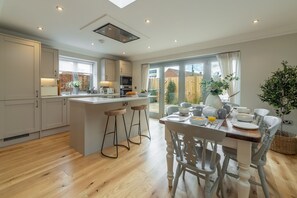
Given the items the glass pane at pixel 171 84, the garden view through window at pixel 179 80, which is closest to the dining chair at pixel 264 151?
the garden view through window at pixel 179 80

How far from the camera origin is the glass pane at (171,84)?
4956 mm

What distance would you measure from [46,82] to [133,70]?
3.06 metres

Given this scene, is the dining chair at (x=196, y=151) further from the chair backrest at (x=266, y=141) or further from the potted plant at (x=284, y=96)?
the potted plant at (x=284, y=96)

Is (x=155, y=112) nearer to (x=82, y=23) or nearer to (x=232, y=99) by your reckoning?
(x=232, y=99)

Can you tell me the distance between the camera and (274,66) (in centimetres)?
311

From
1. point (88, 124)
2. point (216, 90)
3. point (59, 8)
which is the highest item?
point (59, 8)

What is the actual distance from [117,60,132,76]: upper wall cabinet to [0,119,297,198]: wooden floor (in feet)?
11.4

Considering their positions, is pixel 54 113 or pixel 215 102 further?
pixel 54 113

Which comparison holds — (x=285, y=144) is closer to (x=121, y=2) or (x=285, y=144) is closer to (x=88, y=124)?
(x=88, y=124)

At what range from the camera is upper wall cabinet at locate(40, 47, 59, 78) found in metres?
3.62

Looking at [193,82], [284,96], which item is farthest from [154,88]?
[284,96]

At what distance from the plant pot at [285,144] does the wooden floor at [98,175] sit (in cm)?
13

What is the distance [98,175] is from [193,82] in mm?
3765

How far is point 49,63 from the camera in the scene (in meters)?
3.75
